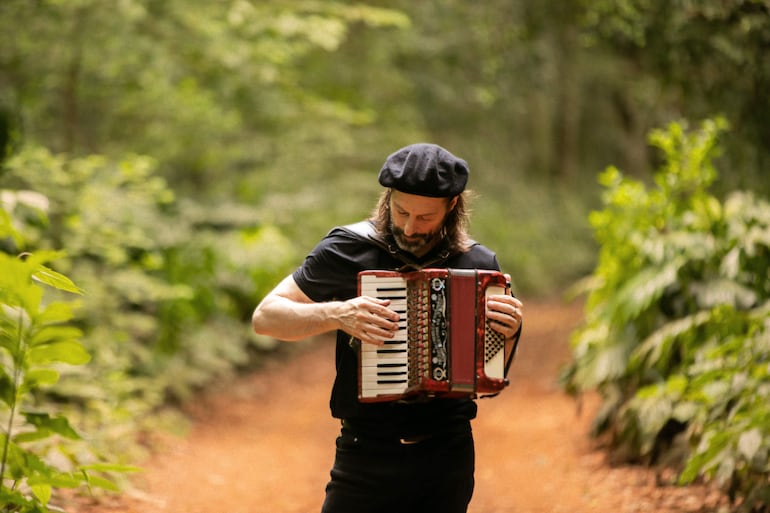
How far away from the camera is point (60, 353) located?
8.66 feet

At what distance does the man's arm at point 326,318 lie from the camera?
2.80m

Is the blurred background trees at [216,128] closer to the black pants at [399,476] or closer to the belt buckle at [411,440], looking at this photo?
the black pants at [399,476]

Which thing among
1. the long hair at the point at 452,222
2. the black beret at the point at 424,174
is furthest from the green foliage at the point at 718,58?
the black beret at the point at 424,174

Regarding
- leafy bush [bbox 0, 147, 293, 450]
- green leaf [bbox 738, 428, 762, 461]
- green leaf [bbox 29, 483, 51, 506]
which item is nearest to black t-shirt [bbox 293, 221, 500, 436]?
green leaf [bbox 29, 483, 51, 506]

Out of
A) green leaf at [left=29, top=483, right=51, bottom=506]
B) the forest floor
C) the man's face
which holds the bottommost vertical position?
the forest floor

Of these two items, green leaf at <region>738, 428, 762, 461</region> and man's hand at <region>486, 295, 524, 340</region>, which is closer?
man's hand at <region>486, 295, 524, 340</region>

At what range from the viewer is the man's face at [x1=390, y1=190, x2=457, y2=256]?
2.90 meters

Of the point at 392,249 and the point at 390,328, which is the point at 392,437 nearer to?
the point at 390,328

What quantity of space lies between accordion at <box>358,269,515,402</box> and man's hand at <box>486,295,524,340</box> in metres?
0.03

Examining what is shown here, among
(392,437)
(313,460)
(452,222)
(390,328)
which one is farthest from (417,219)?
(313,460)

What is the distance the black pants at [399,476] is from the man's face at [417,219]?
75 centimetres

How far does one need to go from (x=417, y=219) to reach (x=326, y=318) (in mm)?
514

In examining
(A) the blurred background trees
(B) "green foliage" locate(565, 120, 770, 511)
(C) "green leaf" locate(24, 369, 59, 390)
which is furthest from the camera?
(A) the blurred background trees

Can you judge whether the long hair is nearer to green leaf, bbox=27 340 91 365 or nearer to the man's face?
the man's face
